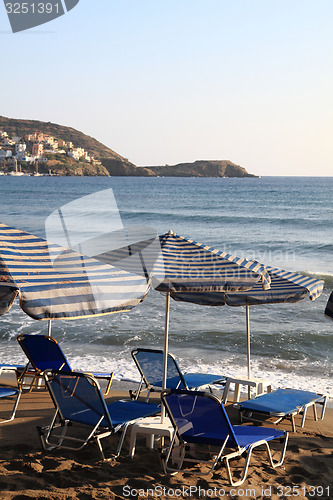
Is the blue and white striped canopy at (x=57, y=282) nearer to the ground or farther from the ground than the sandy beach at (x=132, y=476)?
farther from the ground

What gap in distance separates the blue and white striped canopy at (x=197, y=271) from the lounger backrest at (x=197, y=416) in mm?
817

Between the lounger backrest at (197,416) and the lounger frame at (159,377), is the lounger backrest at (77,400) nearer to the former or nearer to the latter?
the lounger backrest at (197,416)

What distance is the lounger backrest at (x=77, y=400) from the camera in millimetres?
4660

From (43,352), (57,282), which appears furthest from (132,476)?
(43,352)

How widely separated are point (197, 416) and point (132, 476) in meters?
0.67

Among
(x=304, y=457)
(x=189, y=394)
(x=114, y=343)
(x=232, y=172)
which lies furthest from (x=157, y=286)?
(x=232, y=172)

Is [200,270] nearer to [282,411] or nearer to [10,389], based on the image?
A: [282,411]

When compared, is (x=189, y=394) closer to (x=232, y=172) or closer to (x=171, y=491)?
(x=171, y=491)

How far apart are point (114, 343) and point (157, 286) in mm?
6630

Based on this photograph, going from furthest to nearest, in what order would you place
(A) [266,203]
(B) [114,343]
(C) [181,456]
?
1. (A) [266,203]
2. (B) [114,343]
3. (C) [181,456]

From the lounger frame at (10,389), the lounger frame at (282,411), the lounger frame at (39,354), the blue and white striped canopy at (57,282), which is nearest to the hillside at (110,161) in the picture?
the lounger frame at (10,389)

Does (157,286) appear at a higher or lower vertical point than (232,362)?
higher

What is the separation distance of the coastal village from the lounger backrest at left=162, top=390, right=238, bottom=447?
13917cm

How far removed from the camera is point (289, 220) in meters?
43.1
